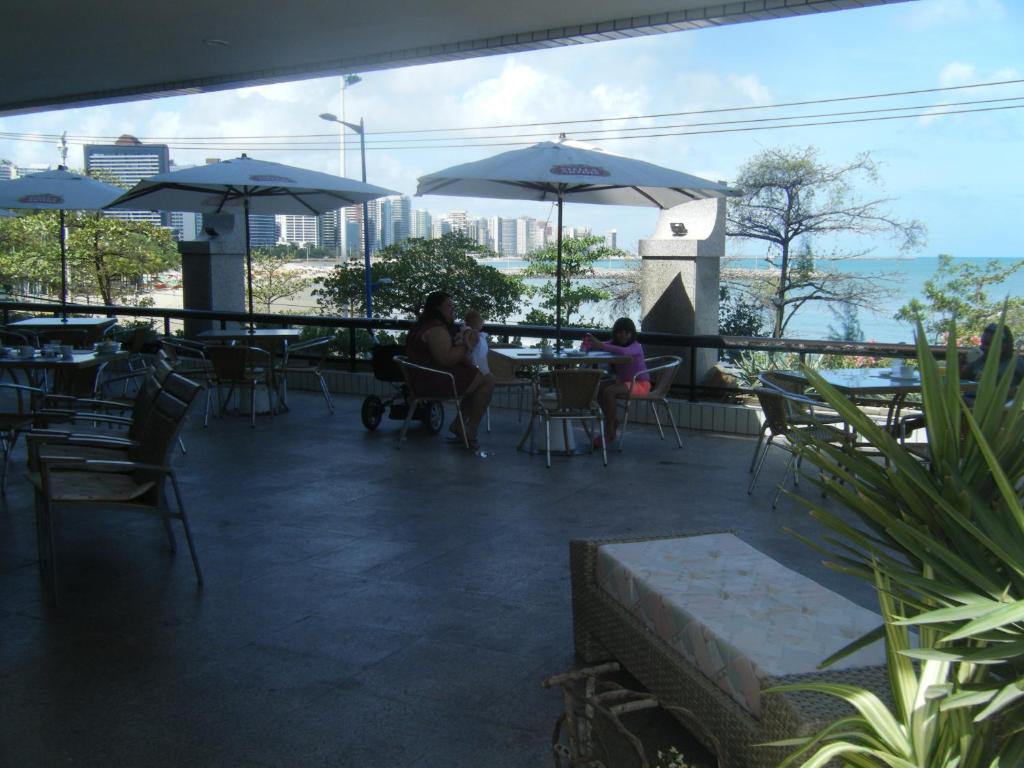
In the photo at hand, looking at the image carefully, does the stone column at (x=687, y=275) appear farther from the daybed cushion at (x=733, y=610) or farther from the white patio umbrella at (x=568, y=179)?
the daybed cushion at (x=733, y=610)

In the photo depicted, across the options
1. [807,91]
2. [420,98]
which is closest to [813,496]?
[807,91]

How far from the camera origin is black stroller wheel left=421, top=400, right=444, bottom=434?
26.0 feet

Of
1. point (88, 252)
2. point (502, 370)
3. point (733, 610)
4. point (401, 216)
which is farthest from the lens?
point (401, 216)

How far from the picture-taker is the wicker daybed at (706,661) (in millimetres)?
2123

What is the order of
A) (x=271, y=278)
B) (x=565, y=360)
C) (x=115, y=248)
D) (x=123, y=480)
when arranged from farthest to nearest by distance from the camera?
(x=271, y=278) < (x=115, y=248) < (x=565, y=360) < (x=123, y=480)

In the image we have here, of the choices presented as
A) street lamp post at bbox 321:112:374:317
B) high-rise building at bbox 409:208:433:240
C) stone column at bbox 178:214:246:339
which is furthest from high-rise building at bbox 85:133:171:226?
high-rise building at bbox 409:208:433:240

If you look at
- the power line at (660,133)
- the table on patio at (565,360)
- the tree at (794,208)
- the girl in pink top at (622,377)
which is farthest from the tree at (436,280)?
the power line at (660,133)

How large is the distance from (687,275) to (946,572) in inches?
293

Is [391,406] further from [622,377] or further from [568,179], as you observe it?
[568,179]

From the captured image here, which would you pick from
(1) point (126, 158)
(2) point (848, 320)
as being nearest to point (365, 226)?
Result: (1) point (126, 158)

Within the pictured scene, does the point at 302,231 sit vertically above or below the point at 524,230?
below

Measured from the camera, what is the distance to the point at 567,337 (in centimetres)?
894

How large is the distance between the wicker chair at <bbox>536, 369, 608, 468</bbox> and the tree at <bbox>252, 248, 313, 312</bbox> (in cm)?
1974

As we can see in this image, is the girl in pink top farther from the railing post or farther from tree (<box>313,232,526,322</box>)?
tree (<box>313,232,526,322</box>)
